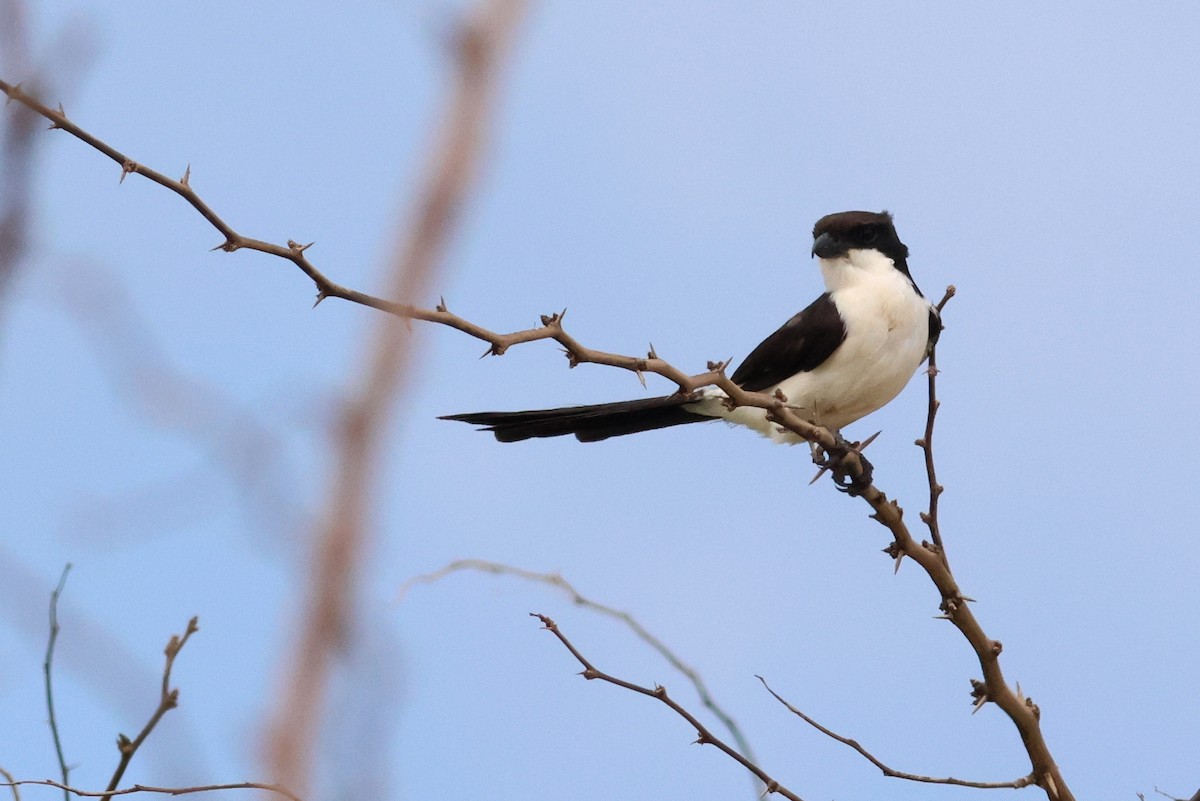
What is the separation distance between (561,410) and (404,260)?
428 centimetres

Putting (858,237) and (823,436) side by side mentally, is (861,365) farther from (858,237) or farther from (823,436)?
(823,436)

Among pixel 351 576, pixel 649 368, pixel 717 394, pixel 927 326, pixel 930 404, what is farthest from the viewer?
pixel 927 326

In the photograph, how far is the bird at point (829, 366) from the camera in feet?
17.9

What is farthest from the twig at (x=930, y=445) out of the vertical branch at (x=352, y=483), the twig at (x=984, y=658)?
the vertical branch at (x=352, y=483)

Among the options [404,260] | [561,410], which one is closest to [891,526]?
[561,410]

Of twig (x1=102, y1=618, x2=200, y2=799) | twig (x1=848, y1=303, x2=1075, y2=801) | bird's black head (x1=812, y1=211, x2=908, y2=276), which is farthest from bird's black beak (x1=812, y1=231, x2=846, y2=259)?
twig (x1=102, y1=618, x2=200, y2=799)

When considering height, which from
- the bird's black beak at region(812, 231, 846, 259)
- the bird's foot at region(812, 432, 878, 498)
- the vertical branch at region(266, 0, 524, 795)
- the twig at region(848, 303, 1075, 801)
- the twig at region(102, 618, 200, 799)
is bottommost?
the vertical branch at region(266, 0, 524, 795)

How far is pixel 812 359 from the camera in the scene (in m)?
5.48

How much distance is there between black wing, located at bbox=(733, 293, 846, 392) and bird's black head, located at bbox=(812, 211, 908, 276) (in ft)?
1.03

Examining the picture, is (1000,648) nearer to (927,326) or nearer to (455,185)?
(927,326)

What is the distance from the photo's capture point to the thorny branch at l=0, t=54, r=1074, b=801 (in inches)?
96.3

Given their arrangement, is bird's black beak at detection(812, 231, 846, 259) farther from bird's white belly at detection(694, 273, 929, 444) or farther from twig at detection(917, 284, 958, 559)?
twig at detection(917, 284, 958, 559)

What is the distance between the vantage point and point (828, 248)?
5863 mm

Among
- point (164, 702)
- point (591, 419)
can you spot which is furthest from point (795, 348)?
point (164, 702)
